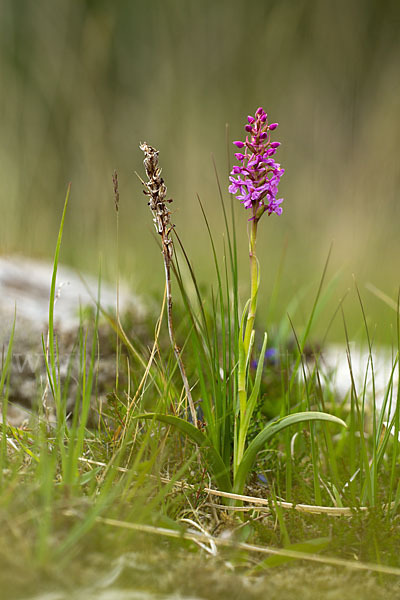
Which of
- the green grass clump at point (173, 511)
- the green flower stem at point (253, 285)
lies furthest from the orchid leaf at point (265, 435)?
the green flower stem at point (253, 285)

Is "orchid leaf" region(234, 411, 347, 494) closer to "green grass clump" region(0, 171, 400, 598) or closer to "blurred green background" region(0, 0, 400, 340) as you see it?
"green grass clump" region(0, 171, 400, 598)

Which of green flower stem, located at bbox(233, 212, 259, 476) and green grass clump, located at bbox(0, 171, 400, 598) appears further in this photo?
green flower stem, located at bbox(233, 212, 259, 476)

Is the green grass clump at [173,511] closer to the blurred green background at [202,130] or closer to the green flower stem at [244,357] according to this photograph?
the green flower stem at [244,357]

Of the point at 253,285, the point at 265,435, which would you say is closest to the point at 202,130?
the point at 253,285

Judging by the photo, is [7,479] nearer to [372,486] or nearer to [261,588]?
[261,588]

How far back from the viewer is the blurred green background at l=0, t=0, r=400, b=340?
3422 millimetres

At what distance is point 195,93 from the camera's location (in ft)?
13.5

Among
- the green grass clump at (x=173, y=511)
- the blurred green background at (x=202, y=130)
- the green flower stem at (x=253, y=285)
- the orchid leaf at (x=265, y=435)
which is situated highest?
the blurred green background at (x=202, y=130)

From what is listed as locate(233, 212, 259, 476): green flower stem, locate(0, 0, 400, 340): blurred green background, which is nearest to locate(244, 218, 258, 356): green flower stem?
locate(233, 212, 259, 476): green flower stem

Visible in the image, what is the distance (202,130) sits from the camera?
4.09m

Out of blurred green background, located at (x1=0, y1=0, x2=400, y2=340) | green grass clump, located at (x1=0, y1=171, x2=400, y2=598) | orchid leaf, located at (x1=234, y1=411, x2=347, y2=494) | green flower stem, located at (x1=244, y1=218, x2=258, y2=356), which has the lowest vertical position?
green grass clump, located at (x1=0, y1=171, x2=400, y2=598)

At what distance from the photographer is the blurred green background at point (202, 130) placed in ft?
11.2

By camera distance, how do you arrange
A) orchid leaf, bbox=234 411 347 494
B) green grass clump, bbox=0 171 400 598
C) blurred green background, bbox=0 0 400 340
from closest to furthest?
1. green grass clump, bbox=0 171 400 598
2. orchid leaf, bbox=234 411 347 494
3. blurred green background, bbox=0 0 400 340

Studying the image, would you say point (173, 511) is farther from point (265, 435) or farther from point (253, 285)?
point (253, 285)
